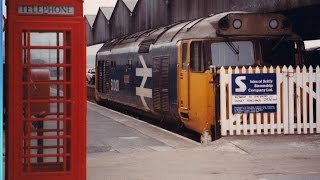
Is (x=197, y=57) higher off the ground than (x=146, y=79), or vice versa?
(x=197, y=57)

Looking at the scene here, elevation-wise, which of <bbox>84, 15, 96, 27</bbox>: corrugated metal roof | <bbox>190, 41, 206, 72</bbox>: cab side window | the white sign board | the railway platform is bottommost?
the railway platform

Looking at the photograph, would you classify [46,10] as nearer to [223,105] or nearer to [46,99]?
[46,99]

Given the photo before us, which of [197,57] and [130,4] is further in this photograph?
[130,4]

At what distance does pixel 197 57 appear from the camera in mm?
13336

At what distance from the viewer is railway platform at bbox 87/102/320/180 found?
346 inches

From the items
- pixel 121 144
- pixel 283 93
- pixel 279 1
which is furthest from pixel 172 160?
pixel 279 1

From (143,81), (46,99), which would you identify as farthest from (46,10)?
(143,81)

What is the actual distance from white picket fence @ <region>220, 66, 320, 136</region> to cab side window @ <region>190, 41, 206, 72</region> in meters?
0.82

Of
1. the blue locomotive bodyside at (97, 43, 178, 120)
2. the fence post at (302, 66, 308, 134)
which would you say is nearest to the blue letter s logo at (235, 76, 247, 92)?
the fence post at (302, 66, 308, 134)

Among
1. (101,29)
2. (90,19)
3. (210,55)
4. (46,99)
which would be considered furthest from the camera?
(90,19)

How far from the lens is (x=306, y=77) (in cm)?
1302

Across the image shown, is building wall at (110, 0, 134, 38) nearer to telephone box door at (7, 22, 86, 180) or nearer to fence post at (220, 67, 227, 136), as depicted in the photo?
fence post at (220, 67, 227, 136)

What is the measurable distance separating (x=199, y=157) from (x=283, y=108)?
10.6 feet

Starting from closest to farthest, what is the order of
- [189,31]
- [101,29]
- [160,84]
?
[189,31] < [160,84] < [101,29]
